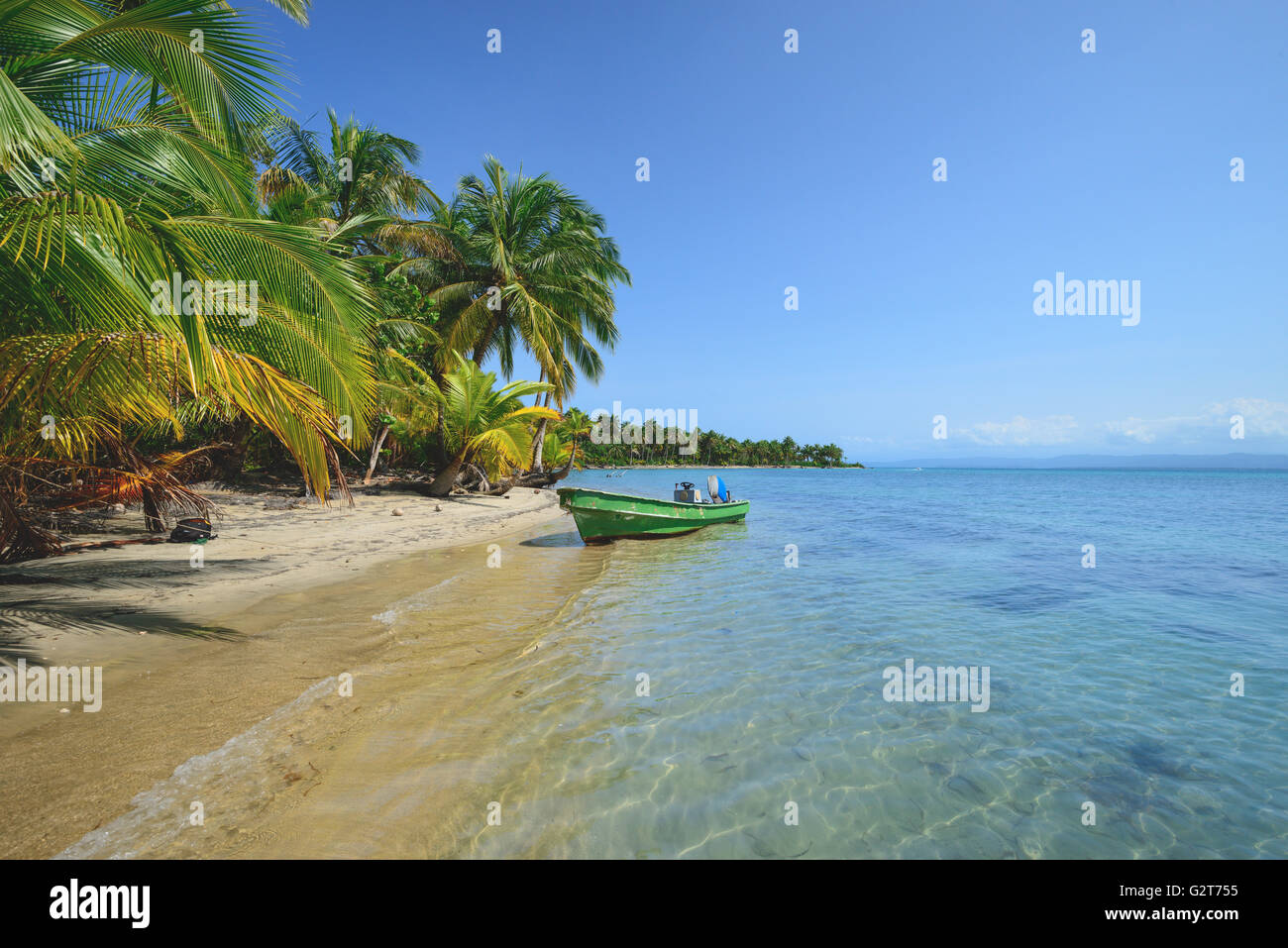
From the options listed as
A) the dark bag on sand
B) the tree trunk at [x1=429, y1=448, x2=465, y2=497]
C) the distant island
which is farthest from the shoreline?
the distant island

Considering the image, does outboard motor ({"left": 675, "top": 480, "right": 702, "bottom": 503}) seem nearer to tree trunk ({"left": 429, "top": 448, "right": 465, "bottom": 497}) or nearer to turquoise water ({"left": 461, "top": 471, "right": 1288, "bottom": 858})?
turquoise water ({"left": 461, "top": 471, "right": 1288, "bottom": 858})

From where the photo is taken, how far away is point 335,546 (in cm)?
1184

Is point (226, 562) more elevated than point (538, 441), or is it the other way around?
point (538, 441)

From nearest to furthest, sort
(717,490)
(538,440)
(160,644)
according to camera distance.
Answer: (160,644) < (717,490) < (538,440)

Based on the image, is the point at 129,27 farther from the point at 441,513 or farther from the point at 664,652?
the point at 441,513

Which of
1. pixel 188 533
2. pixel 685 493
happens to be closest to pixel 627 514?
pixel 685 493

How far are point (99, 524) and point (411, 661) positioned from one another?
10296 millimetres

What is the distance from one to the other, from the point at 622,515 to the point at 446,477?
1016cm

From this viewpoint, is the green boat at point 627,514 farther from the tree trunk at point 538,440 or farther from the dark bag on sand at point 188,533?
the tree trunk at point 538,440

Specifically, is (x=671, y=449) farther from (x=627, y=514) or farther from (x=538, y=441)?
(x=627, y=514)

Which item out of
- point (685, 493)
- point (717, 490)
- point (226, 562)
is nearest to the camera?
point (226, 562)

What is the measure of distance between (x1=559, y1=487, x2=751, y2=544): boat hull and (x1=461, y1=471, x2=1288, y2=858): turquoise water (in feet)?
11.9

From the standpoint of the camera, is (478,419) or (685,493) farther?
(478,419)

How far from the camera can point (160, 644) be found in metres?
5.71
